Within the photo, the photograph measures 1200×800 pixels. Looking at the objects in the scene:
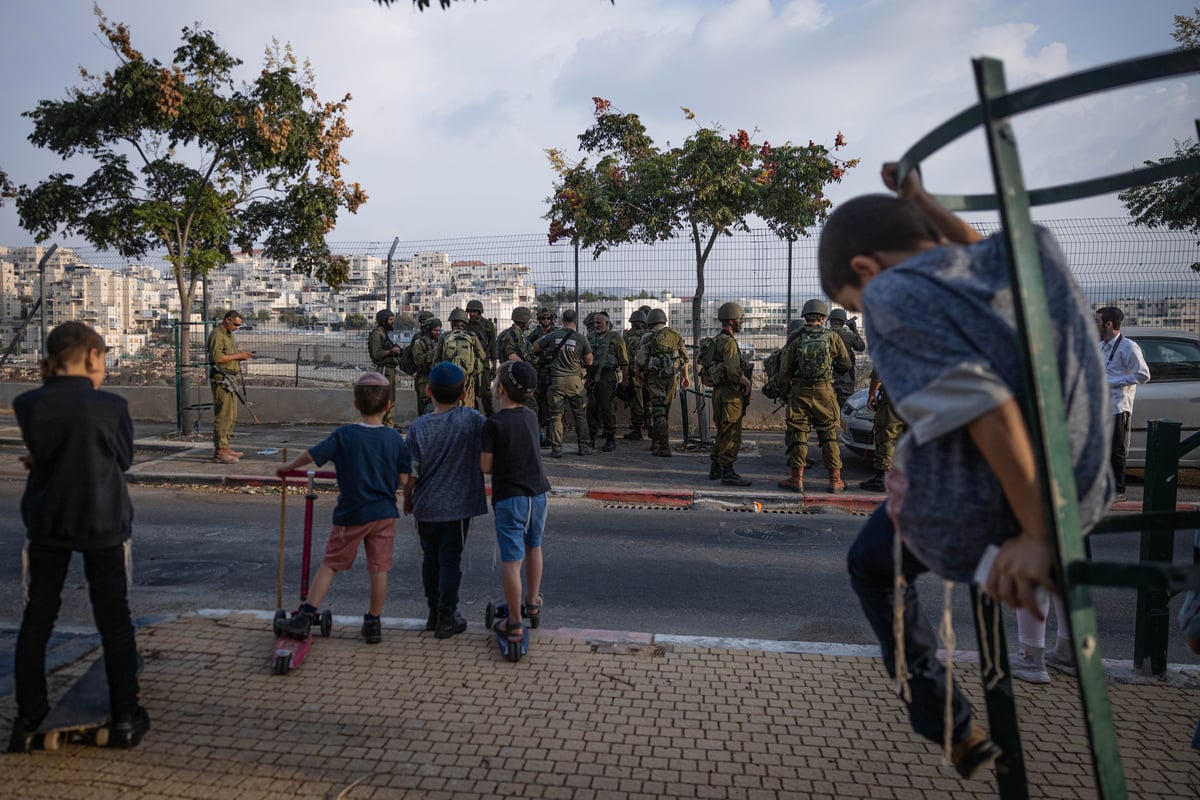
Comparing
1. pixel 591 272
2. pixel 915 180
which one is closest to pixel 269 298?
pixel 591 272

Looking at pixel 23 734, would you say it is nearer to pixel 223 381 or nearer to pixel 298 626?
pixel 298 626

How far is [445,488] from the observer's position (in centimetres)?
509

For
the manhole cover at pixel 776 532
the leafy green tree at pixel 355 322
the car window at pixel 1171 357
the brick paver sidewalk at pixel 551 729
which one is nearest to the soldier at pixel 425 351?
the leafy green tree at pixel 355 322

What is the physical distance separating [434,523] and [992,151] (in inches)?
152

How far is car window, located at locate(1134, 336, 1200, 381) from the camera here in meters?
10.2

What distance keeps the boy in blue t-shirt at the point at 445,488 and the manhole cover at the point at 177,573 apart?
2336 millimetres

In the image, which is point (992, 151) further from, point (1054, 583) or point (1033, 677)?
point (1033, 677)

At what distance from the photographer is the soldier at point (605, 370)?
13.6 metres

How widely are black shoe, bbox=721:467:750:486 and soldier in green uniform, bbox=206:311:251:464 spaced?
19.4 ft

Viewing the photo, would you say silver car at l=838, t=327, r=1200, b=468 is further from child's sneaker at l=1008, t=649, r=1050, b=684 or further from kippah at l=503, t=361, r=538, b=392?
kippah at l=503, t=361, r=538, b=392

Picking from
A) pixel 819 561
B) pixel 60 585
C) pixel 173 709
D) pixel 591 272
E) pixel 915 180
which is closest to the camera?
pixel 915 180

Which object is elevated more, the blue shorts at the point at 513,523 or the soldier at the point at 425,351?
the soldier at the point at 425,351

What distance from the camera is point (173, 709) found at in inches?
162

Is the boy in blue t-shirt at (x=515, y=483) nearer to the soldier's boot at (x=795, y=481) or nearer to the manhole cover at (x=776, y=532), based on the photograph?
the manhole cover at (x=776, y=532)
